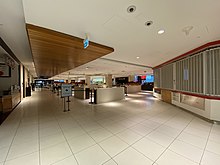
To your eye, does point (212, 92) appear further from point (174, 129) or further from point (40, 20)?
point (40, 20)

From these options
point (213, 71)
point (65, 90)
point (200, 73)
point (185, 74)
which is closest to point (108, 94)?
point (65, 90)

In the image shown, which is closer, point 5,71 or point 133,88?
point 5,71

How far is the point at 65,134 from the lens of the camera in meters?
2.59

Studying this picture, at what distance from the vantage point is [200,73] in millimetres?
3787

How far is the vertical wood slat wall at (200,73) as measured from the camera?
3.37 m

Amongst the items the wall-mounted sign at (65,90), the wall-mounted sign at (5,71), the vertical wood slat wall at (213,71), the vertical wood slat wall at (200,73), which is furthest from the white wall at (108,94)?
the wall-mounted sign at (5,71)

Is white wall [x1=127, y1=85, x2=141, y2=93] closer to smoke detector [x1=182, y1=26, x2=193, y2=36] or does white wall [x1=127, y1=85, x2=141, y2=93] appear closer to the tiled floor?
the tiled floor

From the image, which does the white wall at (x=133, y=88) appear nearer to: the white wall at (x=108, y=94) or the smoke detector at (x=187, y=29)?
the white wall at (x=108, y=94)

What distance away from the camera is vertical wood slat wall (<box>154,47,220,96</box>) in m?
3.37

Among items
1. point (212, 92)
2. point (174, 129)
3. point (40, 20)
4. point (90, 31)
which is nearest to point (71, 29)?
point (90, 31)

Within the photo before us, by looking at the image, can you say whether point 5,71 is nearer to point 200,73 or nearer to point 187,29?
point 187,29

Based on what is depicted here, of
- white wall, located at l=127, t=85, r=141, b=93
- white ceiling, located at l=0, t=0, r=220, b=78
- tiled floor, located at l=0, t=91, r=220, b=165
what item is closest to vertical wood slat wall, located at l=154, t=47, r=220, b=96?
white ceiling, located at l=0, t=0, r=220, b=78

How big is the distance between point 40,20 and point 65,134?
2.87 m

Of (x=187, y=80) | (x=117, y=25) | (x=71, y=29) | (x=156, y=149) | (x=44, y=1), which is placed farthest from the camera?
(x=187, y=80)
